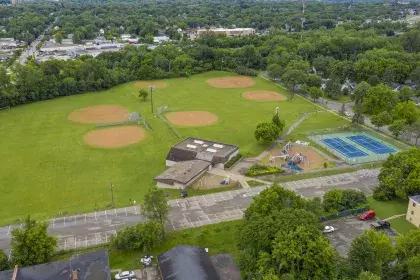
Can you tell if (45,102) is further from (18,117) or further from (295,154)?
(295,154)

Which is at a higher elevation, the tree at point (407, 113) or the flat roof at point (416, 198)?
the tree at point (407, 113)

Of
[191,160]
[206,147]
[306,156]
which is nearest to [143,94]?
[206,147]

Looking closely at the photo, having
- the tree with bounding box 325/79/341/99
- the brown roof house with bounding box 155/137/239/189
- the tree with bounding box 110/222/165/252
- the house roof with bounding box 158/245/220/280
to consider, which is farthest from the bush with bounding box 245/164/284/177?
the tree with bounding box 325/79/341/99

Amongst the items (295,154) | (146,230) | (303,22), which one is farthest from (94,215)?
(303,22)

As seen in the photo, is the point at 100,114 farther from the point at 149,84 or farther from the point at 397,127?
the point at 397,127

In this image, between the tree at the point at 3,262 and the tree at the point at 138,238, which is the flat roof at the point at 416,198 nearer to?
the tree at the point at 138,238

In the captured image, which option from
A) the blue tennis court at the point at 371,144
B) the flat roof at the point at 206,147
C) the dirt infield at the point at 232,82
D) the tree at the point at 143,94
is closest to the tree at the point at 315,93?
the dirt infield at the point at 232,82
